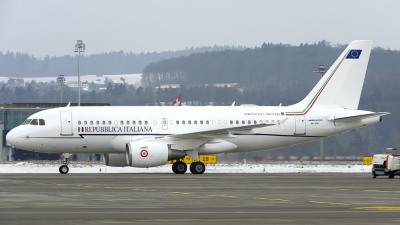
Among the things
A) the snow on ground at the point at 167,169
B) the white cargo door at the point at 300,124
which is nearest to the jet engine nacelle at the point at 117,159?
the snow on ground at the point at 167,169

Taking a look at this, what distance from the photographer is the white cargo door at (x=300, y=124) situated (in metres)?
43.3

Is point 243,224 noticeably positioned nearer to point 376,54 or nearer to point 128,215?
point 128,215

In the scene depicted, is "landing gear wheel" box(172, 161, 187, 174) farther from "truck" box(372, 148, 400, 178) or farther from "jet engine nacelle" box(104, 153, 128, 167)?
"truck" box(372, 148, 400, 178)

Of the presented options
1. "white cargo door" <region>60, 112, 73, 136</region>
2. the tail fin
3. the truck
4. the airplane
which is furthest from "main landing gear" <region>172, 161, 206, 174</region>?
the truck

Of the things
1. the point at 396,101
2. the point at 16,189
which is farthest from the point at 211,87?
the point at 16,189

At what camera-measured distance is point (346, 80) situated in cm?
4472

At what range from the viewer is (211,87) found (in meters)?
94.4

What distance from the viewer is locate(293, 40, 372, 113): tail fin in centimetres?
4444

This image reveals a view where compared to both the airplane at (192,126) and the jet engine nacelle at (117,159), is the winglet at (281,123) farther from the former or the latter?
the jet engine nacelle at (117,159)

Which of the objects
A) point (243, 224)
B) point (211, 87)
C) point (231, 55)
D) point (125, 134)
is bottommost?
point (243, 224)

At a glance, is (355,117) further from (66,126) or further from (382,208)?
(382,208)

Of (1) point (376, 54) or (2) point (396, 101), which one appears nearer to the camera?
(2) point (396, 101)

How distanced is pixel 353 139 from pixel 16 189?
3355 cm

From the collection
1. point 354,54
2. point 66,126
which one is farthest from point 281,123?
point 66,126
